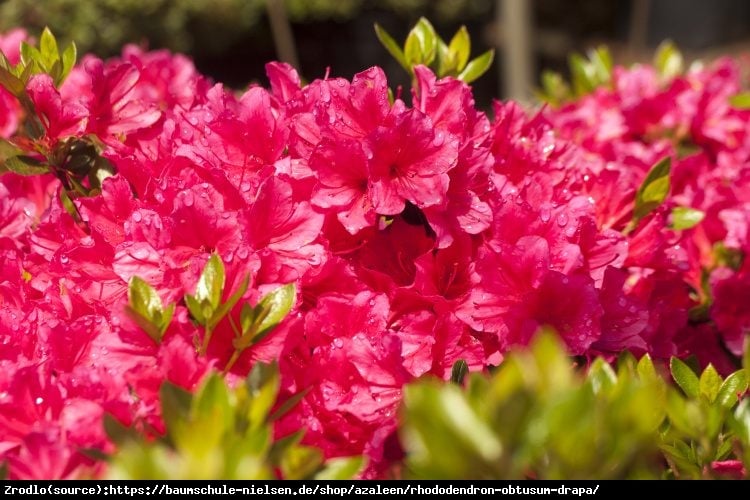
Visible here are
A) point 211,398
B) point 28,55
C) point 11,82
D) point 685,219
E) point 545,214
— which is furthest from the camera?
point 685,219

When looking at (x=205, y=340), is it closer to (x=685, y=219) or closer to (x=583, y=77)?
(x=685, y=219)

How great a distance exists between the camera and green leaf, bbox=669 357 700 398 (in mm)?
1312

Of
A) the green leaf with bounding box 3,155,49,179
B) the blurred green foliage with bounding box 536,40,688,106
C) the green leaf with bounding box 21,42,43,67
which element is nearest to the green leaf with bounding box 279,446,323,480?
the green leaf with bounding box 3,155,49,179

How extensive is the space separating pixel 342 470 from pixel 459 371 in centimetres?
36

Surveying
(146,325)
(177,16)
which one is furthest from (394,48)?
(177,16)

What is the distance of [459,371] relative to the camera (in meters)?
1.23

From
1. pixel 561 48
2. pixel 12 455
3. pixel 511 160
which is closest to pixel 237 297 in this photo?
pixel 12 455

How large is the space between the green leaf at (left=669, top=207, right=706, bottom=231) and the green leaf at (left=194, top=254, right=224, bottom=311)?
103 cm

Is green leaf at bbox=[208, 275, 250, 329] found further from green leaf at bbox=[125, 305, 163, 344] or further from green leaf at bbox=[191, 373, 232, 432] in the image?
green leaf at bbox=[191, 373, 232, 432]

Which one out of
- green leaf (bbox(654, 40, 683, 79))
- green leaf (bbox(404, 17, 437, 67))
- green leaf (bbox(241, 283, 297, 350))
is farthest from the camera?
green leaf (bbox(654, 40, 683, 79))

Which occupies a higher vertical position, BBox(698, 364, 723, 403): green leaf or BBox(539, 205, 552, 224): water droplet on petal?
BBox(539, 205, 552, 224): water droplet on petal

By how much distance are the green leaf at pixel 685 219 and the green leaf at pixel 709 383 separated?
50 centimetres

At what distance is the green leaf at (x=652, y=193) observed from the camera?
164cm

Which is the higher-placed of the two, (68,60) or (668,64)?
(68,60)
